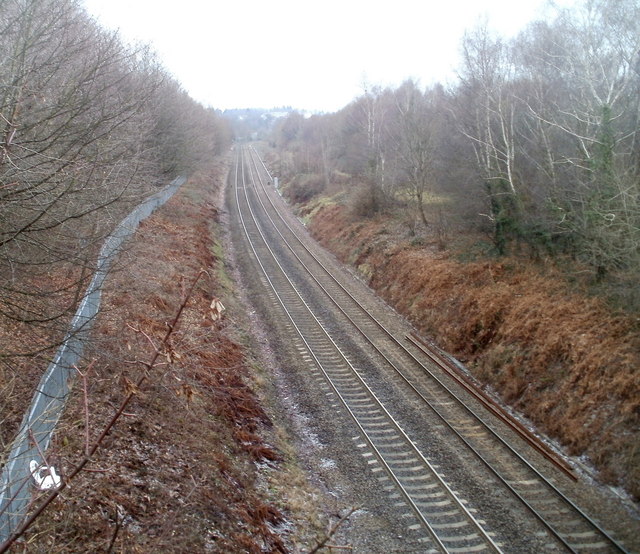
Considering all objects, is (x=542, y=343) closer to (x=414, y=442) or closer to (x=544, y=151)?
(x=414, y=442)

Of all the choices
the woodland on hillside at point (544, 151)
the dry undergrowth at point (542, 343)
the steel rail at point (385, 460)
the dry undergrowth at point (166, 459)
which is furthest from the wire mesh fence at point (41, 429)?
the woodland on hillside at point (544, 151)

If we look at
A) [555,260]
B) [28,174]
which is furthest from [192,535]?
[555,260]

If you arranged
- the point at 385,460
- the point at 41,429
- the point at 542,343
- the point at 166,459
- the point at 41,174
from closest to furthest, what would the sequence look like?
the point at 41,174 < the point at 41,429 < the point at 166,459 < the point at 385,460 < the point at 542,343

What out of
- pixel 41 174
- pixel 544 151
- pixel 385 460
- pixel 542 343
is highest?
pixel 544 151

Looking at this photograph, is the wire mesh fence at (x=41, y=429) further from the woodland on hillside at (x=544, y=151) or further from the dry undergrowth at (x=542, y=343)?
the woodland on hillside at (x=544, y=151)

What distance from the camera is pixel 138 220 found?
24.7 m

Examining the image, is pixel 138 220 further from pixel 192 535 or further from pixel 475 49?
pixel 192 535

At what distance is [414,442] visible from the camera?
11695mm

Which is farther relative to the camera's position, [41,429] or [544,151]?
[544,151]

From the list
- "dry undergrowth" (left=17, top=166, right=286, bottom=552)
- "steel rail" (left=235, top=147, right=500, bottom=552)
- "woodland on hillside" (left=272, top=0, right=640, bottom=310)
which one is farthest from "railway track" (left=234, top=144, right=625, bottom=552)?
"woodland on hillside" (left=272, top=0, right=640, bottom=310)

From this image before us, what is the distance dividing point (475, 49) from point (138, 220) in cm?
1621

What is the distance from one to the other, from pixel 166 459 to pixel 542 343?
33.3 ft

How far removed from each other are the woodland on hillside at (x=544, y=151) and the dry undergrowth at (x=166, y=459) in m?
10.3

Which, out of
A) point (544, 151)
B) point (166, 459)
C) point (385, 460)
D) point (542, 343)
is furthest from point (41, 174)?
point (544, 151)
